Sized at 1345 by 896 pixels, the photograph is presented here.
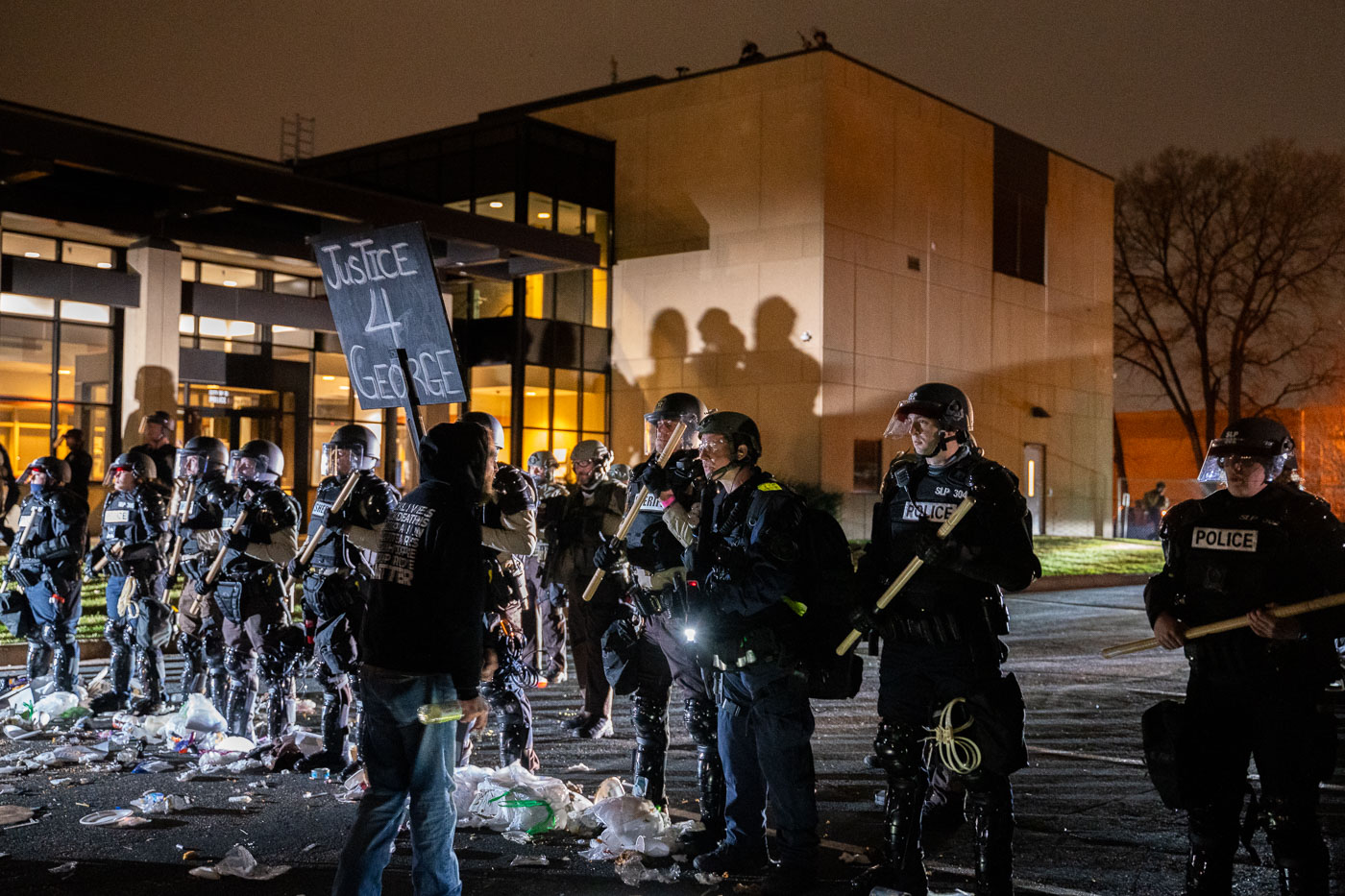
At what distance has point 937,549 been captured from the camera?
4832 millimetres

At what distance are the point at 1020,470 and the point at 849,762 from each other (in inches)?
1065

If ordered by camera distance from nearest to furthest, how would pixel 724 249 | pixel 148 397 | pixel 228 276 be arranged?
pixel 148 397, pixel 228 276, pixel 724 249

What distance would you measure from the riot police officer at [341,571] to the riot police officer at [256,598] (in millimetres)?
444

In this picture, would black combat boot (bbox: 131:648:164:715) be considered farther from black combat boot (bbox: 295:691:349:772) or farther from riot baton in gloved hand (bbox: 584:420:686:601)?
riot baton in gloved hand (bbox: 584:420:686:601)

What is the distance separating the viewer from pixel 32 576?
31.7 feet

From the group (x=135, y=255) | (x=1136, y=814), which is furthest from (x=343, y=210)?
(x=1136, y=814)

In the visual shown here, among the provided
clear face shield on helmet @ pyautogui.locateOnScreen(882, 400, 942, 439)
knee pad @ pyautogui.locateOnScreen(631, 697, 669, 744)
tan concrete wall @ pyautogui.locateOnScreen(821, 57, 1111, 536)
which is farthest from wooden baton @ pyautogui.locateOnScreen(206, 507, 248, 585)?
tan concrete wall @ pyautogui.locateOnScreen(821, 57, 1111, 536)

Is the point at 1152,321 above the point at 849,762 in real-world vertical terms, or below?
above

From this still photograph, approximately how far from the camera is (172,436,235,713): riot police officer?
8.50 meters

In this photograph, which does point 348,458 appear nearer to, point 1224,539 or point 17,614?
point 17,614

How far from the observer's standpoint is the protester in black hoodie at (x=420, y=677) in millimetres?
4438

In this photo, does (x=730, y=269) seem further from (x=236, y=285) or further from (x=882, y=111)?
(x=236, y=285)

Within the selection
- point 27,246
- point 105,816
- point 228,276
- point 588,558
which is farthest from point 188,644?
point 228,276

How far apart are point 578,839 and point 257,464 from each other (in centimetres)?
390
